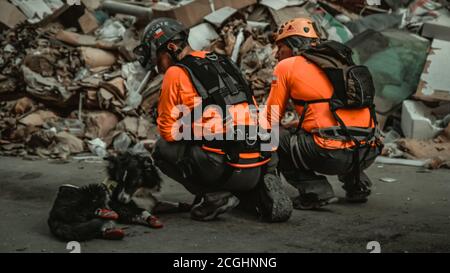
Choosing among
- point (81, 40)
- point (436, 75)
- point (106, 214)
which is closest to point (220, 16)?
point (81, 40)

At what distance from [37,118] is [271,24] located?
3312mm

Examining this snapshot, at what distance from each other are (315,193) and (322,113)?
2.12 ft

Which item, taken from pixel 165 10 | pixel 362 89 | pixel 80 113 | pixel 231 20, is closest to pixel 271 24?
pixel 231 20

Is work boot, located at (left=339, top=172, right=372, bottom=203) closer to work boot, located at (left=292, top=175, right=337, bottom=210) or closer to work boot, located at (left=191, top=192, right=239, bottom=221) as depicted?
work boot, located at (left=292, top=175, right=337, bottom=210)

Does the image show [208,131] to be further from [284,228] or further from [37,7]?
[37,7]

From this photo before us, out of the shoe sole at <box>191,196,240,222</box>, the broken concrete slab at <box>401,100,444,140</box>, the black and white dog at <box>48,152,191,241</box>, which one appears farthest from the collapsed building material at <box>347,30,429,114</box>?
the black and white dog at <box>48,152,191,241</box>

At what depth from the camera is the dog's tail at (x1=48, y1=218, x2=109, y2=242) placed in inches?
147

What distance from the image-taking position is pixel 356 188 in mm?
4914

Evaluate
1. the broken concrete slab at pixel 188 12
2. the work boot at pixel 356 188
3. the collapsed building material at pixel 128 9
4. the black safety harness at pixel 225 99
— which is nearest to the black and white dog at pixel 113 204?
the black safety harness at pixel 225 99

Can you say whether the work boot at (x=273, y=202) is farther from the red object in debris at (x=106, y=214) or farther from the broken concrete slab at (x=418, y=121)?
the broken concrete slab at (x=418, y=121)

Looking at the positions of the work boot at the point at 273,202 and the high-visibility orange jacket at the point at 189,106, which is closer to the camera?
the high-visibility orange jacket at the point at 189,106

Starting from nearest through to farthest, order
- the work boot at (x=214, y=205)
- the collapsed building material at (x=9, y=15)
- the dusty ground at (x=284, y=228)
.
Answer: the dusty ground at (x=284, y=228)
the work boot at (x=214, y=205)
the collapsed building material at (x=9, y=15)

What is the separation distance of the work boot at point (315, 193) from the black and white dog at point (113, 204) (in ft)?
2.88

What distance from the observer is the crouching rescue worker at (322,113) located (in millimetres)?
4344
